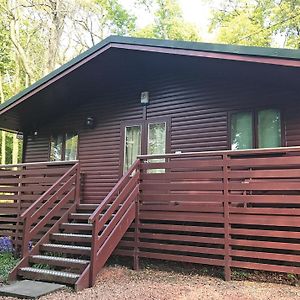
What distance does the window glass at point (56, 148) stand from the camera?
32.8 feet

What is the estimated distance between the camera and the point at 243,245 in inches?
205

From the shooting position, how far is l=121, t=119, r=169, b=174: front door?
8.04m

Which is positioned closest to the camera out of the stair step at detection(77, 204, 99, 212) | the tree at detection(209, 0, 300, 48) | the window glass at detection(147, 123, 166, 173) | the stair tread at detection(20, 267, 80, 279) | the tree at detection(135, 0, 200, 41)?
the stair tread at detection(20, 267, 80, 279)

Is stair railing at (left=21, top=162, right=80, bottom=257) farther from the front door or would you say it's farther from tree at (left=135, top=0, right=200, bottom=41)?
tree at (left=135, top=0, right=200, bottom=41)

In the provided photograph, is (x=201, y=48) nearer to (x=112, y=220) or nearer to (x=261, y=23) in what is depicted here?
(x=112, y=220)

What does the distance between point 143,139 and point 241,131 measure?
86.8 inches

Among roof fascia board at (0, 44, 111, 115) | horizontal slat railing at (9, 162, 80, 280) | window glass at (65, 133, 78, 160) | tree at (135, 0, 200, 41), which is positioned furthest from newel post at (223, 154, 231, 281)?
tree at (135, 0, 200, 41)

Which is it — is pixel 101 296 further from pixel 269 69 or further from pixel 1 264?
pixel 269 69

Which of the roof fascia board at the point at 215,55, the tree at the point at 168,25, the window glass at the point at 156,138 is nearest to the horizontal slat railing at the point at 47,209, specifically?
the window glass at the point at 156,138

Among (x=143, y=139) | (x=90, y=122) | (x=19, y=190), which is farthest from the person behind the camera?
(x=90, y=122)

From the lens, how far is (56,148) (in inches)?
398

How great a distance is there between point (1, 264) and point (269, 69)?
571 cm

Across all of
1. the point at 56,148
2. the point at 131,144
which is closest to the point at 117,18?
the point at 56,148

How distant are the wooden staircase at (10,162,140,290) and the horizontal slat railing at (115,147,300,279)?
327 millimetres
